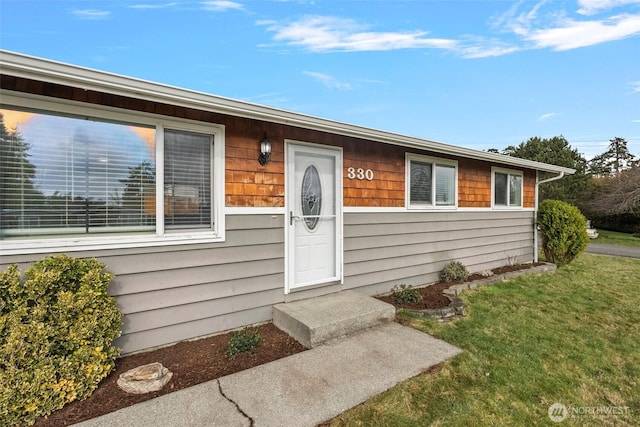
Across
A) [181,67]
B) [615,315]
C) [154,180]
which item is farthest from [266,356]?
[181,67]

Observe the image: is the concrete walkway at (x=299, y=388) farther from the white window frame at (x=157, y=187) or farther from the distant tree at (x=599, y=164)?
the distant tree at (x=599, y=164)

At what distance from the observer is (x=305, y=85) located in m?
10.3

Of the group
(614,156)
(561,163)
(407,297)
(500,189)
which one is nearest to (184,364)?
(407,297)

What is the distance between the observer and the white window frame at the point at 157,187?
2.41 metres

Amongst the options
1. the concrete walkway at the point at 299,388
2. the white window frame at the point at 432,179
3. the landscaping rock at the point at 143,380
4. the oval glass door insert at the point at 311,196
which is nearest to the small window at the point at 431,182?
the white window frame at the point at 432,179

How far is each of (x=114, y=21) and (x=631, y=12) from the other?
9926mm

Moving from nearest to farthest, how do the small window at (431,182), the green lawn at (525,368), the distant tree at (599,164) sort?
1. the green lawn at (525,368)
2. the small window at (431,182)
3. the distant tree at (599,164)

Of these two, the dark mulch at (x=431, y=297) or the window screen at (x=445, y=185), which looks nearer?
the dark mulch at (x=431, y=297)

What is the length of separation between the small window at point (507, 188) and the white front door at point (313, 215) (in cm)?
457

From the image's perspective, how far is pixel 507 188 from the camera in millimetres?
7273

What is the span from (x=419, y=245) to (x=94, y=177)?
4.69 metres

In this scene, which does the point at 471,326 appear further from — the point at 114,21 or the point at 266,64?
the point at 266,64

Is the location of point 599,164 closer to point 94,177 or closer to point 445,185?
point 445,185

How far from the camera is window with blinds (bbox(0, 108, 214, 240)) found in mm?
2430
